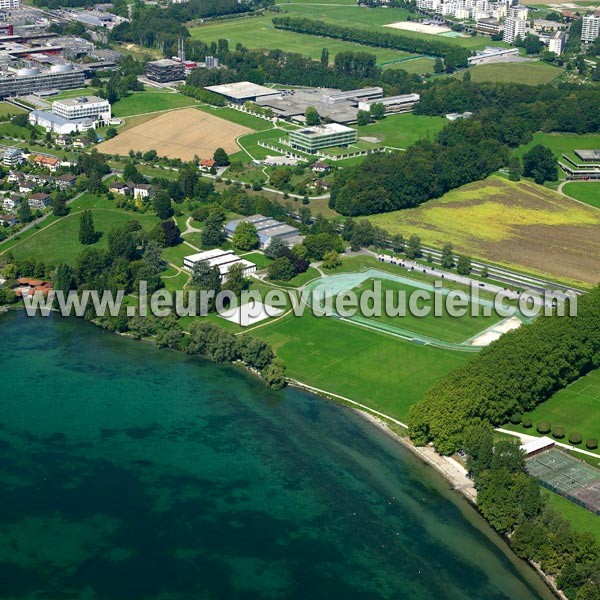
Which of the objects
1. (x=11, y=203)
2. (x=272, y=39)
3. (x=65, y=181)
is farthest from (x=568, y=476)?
(x=272, y=39)

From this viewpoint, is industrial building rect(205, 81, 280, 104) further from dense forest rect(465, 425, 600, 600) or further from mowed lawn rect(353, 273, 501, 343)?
dense forest rect(465, 425, 600, 600)

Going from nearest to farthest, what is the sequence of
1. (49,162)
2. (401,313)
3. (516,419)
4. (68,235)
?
(516,419) < (401,313) < (68,235) < (49,162)

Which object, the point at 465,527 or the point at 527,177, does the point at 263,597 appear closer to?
the point at 465,527

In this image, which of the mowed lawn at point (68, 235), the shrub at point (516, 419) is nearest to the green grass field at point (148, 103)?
the mowed lawn at point (68, 235)

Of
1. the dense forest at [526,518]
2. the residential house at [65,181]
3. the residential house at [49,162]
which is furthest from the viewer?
the residential house at [49,162]

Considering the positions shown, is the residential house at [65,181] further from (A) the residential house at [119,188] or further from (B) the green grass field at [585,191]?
(B) the green grass field at [585,191]

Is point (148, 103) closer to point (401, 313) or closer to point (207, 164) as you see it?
point (207, 164)

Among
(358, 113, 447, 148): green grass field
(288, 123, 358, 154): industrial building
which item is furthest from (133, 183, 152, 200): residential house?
→ (358, 113, 447, 148): green grass field
